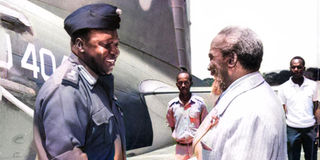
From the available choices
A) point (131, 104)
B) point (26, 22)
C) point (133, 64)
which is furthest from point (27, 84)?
point (133, 64)

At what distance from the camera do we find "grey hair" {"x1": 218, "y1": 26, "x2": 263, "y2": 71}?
179 cm

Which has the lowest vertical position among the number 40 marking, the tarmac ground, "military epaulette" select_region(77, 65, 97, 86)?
the tarmac ground

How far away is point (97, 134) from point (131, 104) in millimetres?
4383

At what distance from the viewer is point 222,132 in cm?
172

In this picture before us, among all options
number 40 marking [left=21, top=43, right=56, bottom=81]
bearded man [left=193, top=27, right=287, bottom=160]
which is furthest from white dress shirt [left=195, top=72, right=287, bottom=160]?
number 40 marking [left=21, top=43, right=56, bottom=81]

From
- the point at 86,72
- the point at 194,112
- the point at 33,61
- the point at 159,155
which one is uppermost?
the point at 86,72

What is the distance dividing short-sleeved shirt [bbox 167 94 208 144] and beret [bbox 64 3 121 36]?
11.9 ft

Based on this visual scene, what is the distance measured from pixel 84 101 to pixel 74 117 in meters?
0.10

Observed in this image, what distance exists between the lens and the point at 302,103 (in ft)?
19.5

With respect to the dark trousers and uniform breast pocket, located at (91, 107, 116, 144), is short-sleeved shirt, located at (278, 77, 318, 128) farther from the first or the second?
uniform breast pocket, located at (91, 107, 116, 144)

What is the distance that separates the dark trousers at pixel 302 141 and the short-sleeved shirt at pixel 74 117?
15.6 ft

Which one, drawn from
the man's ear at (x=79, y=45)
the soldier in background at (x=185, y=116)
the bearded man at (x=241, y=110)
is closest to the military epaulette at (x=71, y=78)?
the man's ear at (x=79, y=45)

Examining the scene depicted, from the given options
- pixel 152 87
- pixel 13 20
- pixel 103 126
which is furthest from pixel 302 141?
pixel 103 126

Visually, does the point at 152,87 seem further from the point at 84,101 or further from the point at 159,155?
the point at 84,101
